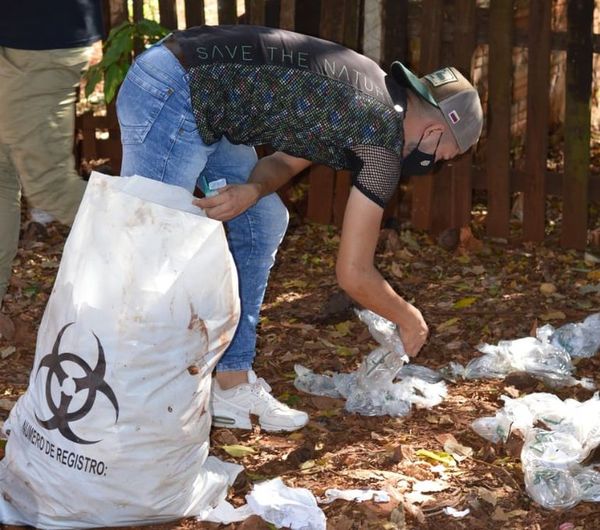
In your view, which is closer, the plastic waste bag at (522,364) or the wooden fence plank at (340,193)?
the plastic waste bag at (522,364)

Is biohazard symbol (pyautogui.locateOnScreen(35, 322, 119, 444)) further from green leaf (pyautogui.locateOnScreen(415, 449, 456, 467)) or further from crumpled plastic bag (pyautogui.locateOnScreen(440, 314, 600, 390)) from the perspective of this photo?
crumpled plastic bag (pyautogui.locateOnScreen(440, 314, 600, 390))

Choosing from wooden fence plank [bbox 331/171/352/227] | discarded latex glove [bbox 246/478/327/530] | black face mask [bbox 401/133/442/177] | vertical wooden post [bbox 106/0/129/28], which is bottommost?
discarded latex glove [bbox 246/478/327/530]

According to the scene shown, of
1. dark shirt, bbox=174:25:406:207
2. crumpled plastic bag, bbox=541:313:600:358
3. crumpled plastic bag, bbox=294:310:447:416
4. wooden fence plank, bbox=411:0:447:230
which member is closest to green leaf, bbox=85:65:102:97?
wooden fence plank, bbox=411:0:447:230

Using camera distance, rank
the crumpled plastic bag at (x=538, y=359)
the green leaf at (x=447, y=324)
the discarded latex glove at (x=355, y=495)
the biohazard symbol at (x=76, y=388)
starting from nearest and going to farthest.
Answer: the biohazard symbol at (x=76, y=388), the discarded latex glove at (x=355, y=495), the crumpled plastic bag at (x=538, y=359), the green leaf at (x=447, y=324)

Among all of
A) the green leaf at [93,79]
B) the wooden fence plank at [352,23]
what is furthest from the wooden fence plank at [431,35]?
the green leaf at [93,79]

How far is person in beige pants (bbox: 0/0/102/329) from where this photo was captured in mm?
4254

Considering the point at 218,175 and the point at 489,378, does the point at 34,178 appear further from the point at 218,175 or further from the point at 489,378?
the point at 489,378

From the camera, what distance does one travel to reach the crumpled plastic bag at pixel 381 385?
4266 millimetres

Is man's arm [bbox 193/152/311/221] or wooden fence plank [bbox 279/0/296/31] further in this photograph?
wooden fence plank [bbox 279/0/296/31]

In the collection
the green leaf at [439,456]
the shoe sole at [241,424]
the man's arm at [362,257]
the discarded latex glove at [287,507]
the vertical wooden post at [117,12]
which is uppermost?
the vertical wooden post at [117,12]

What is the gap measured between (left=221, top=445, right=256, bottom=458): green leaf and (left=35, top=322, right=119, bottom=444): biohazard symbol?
2.70ft

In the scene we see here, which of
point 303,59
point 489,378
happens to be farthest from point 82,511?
point 489,378

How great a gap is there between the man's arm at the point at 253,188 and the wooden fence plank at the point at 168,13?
3.07 meters

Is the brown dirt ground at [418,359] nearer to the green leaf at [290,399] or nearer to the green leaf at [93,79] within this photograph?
the green leaf at [290,399]
